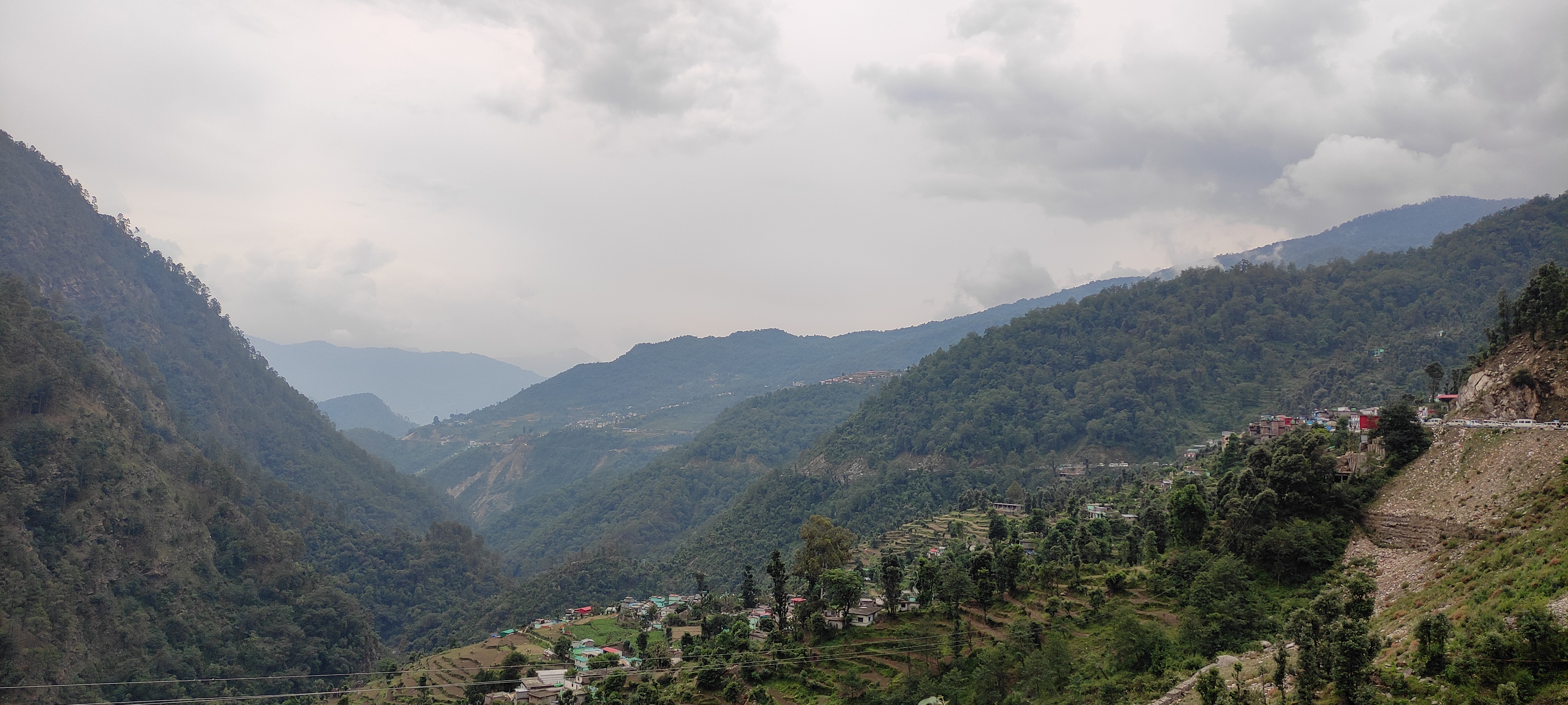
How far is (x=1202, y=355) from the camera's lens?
273 ft

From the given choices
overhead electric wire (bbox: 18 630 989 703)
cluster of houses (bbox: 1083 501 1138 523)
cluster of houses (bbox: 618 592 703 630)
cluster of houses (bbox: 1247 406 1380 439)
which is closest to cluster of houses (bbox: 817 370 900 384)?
cluster of houses (bbox: 618 592 703 630)

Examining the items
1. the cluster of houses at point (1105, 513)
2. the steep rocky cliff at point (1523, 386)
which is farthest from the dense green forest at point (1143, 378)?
the steep rocky cliff at point (1523, 386)

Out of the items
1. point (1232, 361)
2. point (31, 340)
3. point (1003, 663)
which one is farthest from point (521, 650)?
point (1232, 361)

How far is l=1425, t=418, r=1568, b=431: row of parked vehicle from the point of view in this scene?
21.9 meters

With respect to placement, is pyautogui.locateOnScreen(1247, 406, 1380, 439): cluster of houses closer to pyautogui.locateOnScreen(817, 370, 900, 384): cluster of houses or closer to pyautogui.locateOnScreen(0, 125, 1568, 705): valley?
pyautogui.locateOnScreen(0, 125, 1568, 705): valley

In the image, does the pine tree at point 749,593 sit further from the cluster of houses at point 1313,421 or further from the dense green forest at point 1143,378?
the cluster of houses at point 1313,421

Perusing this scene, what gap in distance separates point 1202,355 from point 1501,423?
208 feet

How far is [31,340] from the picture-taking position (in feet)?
164

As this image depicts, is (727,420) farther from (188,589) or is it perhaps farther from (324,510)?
(188,589)

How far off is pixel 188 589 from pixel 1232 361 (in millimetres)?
90849

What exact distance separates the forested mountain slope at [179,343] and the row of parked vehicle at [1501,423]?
90644mm

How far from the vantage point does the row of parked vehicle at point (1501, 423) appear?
72.0 feet

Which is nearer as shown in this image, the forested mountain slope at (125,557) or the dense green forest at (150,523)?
the forested mountain slope at (125,557)

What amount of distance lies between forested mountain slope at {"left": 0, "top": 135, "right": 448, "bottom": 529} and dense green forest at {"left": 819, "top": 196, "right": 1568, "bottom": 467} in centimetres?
6447
